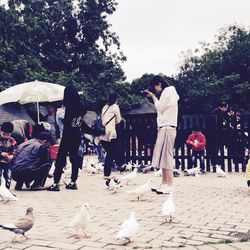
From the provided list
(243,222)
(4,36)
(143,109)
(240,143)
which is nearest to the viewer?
(243,222)

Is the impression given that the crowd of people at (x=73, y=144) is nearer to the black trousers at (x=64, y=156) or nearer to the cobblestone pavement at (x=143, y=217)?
the black trousers at (x=64, y=156)

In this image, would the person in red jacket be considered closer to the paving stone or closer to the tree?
the paving stone

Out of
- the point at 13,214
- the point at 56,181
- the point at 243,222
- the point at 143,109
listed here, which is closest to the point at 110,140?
the point at 56,181

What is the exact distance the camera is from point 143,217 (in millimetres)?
5160

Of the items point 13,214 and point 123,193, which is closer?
point 13,214

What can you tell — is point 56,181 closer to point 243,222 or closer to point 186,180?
point 186,180

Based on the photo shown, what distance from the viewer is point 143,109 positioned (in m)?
39.2

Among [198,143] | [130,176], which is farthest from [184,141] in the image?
[130,176]

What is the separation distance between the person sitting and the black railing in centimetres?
493

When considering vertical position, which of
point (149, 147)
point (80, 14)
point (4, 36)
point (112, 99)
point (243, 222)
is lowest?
point (243, 222)

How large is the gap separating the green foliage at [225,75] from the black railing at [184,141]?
34719 mm

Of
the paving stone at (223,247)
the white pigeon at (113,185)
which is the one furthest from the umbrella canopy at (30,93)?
the paving stone at (223,247)

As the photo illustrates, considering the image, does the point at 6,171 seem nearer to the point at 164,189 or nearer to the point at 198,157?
the point at 164,189

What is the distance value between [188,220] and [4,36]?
26042 mm
